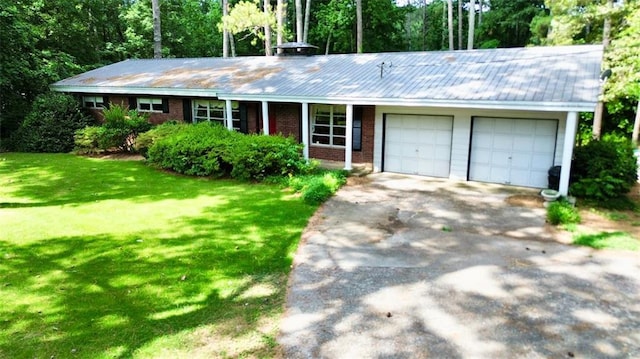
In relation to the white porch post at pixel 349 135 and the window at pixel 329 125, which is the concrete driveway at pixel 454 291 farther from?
the window at pixel 329 125

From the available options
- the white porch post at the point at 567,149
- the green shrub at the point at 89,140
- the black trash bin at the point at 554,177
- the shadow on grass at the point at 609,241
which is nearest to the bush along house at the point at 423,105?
the white porch post at the point at 567,149

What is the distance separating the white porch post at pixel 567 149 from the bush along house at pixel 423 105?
0.02 meters

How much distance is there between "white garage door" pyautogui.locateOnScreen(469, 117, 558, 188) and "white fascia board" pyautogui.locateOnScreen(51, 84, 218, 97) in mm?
9777

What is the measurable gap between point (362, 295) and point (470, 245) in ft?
9.79

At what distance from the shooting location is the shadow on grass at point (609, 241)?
821 cm

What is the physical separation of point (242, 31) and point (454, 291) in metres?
30.3

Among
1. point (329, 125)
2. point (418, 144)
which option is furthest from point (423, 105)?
point (329, 125)

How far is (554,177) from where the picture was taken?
1152cm

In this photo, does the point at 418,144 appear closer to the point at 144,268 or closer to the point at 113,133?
the point at 144,268

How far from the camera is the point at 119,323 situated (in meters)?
5.58

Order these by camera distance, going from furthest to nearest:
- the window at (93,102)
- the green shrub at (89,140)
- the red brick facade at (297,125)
→ the window at (93,102) → the green shrub at (89,140) → the red brick facade at (297,125)

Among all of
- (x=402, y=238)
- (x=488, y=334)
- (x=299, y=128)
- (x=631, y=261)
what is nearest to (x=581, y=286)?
(x=631, y=261)

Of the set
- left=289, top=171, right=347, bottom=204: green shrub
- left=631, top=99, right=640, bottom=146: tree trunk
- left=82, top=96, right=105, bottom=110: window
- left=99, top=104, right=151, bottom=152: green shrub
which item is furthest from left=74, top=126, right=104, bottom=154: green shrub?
left=631, top=99, right=640, bottom=146: tree trunk

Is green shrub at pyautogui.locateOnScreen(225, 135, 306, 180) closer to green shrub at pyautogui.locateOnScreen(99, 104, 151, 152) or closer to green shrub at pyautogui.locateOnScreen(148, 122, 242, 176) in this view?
green shrub at pyautogui.locateOnScreen(148, 122, 242, 176)
